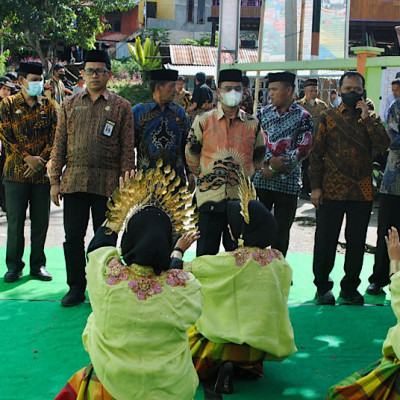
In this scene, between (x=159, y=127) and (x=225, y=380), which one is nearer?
(x=225, y=380)

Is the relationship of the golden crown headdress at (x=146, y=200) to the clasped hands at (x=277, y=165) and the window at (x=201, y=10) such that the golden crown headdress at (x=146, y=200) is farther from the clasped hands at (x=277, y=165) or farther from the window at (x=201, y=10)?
the window at (x=201, y=10)

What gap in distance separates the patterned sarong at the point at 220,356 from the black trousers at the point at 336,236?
1902 mm

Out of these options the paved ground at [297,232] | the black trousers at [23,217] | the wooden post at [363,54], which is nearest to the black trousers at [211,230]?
the black trousers at [23,217]

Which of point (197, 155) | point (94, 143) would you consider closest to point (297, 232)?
point (197, 155)

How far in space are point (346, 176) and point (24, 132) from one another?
290cm

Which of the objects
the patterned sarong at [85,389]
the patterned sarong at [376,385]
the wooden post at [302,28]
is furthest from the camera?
the wooden post at [302,28]

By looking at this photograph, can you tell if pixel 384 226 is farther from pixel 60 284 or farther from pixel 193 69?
pixel 193 69

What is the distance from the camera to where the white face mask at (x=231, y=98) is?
17.5 ft

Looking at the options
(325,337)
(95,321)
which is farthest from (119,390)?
(325,337)

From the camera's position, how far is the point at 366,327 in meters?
5.23

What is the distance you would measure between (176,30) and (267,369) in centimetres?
3406

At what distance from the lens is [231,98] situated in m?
5.34

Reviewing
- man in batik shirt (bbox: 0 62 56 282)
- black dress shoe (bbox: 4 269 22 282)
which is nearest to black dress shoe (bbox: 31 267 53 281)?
man in batik shirt (bbox: 0 62 56 282)

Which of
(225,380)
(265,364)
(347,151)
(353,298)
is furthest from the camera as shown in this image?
(353,298)
